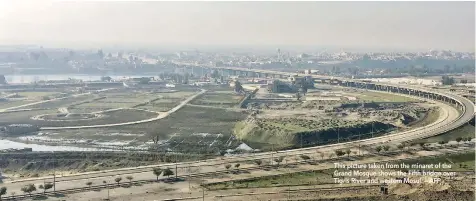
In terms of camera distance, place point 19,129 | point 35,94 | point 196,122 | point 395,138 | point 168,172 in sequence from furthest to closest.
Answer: point 35,94, point 196,122, point 19,129, point 395,138, point 168,172

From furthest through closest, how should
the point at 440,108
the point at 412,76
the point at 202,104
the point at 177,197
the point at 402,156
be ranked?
the point at 412,76, the point at 202,104, the point at 440,108, the point at 402,156, the point at 177,197

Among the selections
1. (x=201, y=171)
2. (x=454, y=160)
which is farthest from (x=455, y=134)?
(x=201, y=171)

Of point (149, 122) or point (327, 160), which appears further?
point (149, 122)

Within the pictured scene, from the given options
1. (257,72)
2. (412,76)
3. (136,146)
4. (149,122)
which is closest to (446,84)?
(412,76)

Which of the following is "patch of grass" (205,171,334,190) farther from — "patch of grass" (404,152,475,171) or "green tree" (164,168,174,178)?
"patch of grass" (404,152,475,171)

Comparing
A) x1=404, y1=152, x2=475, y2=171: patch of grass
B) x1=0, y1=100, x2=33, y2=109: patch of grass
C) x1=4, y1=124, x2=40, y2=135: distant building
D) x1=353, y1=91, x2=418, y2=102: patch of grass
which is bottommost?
x1=4, y1=124, x2=40, y2=135: distant building

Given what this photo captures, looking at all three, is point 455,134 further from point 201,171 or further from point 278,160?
point 201,171

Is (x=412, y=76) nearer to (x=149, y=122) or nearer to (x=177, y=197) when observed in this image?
(x=149, y=122)

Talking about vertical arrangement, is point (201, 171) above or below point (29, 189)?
above

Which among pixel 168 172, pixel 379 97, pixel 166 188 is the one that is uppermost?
pixel 379 97

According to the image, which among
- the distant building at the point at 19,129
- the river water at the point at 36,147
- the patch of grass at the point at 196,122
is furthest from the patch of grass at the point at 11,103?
the patch of grass at the point at 196,122

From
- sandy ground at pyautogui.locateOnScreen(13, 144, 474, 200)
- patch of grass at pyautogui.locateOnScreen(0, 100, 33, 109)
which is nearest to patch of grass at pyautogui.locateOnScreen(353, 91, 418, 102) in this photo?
sandy ground at pyautogui.locateOnScreen(13, 144, 474, 200)
